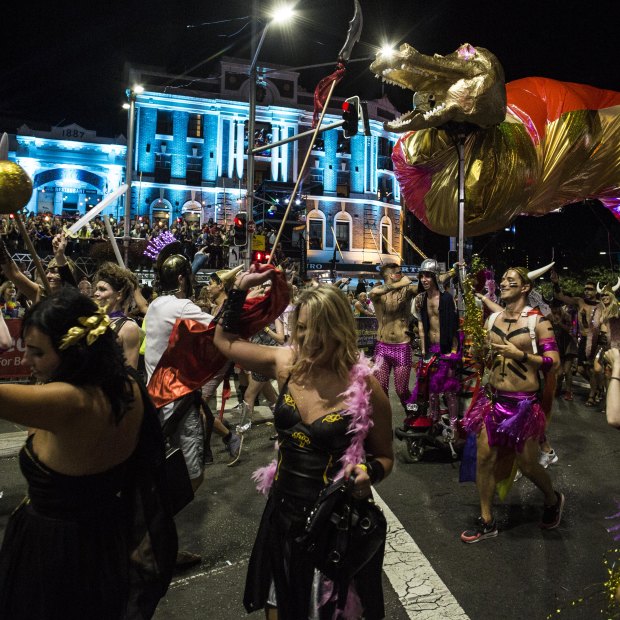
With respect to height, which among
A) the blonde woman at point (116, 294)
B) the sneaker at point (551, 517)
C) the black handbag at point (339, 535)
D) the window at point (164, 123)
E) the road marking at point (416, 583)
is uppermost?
the window at point (164, 123)

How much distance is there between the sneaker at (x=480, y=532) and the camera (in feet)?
13.0

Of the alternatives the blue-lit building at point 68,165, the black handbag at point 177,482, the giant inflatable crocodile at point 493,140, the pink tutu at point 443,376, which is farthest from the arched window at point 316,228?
Answer: the black handbag at point 177,482

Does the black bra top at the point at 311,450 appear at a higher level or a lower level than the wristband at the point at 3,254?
lower

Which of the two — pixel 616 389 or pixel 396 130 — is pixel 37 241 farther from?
pixel 616 389

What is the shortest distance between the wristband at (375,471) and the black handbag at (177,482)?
979 millimetres

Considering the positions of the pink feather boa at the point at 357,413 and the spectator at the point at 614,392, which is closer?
the pink feather boa at the point at 357,413

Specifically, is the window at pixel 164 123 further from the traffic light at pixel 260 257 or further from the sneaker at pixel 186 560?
the sneaker at pixel 186 560

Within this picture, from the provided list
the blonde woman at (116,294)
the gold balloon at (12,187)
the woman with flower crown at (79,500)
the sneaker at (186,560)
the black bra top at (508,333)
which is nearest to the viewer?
the woman with flower crown at (79,500)

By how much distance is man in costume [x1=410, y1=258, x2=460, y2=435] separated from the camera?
6.23 meters

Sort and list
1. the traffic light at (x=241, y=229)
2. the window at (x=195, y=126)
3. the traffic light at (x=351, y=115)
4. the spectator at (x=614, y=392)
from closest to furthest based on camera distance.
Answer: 1. the spectator at (x=614, y=392)
2. the traffic light at (x=351, y=115)
3. the traffic light at (x=241, y=229)
4. the window at (x=195, y=126)

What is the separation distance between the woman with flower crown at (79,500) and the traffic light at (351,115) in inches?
365

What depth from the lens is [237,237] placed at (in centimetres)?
1240

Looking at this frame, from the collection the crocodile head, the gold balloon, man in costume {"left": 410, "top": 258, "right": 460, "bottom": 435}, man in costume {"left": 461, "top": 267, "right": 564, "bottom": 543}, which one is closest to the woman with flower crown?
the gold balloon

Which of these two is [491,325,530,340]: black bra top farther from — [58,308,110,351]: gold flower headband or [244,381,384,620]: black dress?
[58,308,110,351]: gold flower headband
